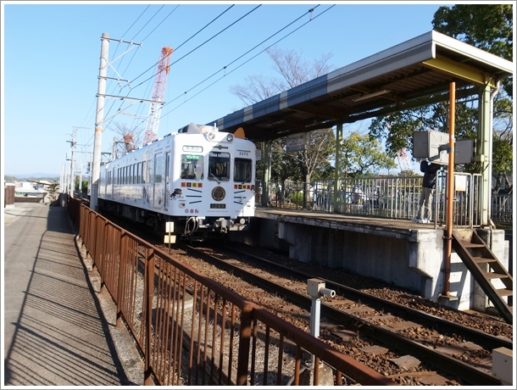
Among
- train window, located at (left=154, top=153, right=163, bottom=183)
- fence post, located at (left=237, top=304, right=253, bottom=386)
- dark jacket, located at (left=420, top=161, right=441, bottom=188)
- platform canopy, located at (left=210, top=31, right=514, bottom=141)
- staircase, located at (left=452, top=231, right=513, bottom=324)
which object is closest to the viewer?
fence post, located at (left=237, top=304, right=253, bottom=386)

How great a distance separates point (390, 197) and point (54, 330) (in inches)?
386

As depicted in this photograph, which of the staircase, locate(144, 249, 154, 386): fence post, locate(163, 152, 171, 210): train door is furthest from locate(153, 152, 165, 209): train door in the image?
locate(144, 249, 154, 386): fence post

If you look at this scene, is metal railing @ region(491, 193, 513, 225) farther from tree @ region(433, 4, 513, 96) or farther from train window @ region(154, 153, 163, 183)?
train window @ region(154, 153, 163, 183)

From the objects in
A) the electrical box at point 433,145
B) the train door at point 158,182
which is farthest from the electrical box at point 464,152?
the train door at point 158,182

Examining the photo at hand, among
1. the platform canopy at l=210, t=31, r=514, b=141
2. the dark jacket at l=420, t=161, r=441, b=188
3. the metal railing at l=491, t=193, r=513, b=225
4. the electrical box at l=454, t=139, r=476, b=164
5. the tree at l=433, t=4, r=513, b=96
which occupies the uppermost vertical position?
the tree at l=433, t=4, r=513, b=96

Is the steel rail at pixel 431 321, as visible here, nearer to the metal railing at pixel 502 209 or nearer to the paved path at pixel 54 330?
the paved path at pixel 54 330

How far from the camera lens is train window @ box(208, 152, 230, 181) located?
530 inches

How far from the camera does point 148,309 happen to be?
15.5 ft

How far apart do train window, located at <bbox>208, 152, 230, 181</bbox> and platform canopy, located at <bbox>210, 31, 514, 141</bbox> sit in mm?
2266

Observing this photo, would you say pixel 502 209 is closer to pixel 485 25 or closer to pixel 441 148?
pixel 485 25

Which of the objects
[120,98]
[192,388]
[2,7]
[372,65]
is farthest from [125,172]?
[192,388]

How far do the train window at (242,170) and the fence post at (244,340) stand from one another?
1116 cm

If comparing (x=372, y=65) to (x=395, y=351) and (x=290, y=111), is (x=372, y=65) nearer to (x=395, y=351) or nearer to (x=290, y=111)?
(x=290, y=111)

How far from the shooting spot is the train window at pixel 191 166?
1305cm
